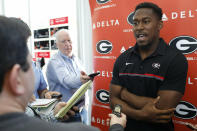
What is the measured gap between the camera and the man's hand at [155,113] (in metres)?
1.38

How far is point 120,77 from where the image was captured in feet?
5.39

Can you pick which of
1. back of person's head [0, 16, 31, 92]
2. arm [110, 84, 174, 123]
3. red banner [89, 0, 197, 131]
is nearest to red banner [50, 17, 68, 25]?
red banner [89, 0, 197, 131]

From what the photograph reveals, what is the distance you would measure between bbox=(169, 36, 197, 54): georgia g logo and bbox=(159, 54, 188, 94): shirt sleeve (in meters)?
0.33

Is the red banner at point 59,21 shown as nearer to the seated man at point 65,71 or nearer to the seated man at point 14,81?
the seated man at point 65,71

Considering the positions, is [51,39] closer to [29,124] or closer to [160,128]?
[160,128]

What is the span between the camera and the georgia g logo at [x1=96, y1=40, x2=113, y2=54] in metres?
2.27

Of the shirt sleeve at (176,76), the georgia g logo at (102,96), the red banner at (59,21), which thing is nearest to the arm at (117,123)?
the shirt sleeve at (176,76)

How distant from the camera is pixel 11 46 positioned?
53 cm

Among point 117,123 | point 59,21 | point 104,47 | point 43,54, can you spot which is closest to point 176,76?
point 117,123

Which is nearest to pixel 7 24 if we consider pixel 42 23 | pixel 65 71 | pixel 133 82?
pixel 133 82

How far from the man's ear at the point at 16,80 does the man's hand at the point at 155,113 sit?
1.09 m

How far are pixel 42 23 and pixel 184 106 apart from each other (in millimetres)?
3114

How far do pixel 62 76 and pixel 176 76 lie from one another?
1299 mm

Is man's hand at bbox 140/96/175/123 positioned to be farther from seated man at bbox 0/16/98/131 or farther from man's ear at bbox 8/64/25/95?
man's ear at bbox 8/64/25/95
